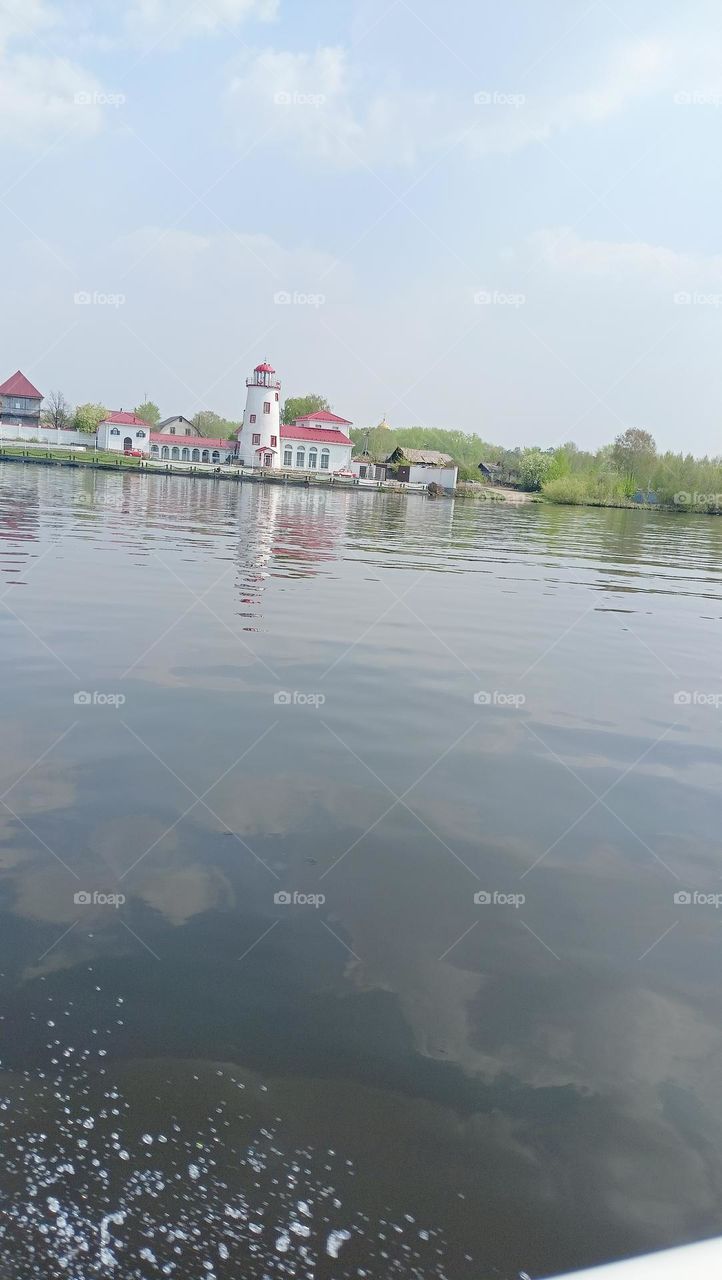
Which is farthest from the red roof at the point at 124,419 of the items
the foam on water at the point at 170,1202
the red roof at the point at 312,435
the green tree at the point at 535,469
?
the foam on water at the point at 170,1202

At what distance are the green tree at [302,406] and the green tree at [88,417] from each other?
37243mm

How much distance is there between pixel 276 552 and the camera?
24.8m

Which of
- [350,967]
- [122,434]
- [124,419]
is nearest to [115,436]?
[122,434]

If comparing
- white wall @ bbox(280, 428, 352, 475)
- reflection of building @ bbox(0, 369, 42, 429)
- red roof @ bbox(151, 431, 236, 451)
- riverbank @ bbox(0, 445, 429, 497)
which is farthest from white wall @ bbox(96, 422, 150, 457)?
white wall @ bbox(280, 428, 352, 475)

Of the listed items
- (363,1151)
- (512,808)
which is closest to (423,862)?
(512,808)

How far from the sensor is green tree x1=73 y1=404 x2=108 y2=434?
5118 inches

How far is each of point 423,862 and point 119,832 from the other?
6.81 feet

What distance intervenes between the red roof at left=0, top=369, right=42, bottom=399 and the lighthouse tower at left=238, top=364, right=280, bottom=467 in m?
34.0

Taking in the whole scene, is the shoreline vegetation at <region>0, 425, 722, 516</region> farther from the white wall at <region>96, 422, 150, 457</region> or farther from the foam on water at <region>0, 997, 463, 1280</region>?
the foam on water at <region>0, 997, 463, 1280</region>

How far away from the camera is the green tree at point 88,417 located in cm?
13000

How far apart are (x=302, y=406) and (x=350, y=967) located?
168971 millimetres

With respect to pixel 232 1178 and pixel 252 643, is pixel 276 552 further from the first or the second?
pixel 232 1178

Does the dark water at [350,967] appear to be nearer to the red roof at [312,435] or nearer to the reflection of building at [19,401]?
the red roof at [312,435]

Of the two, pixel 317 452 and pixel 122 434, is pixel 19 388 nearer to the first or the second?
pixel 122 434
